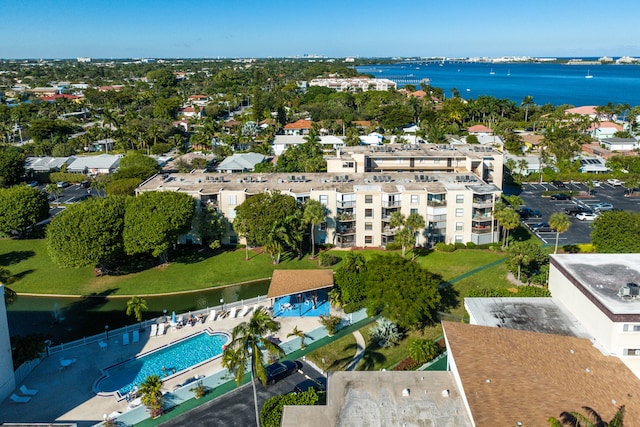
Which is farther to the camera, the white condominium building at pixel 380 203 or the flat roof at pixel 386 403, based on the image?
the white condominium building at pixel 380 203

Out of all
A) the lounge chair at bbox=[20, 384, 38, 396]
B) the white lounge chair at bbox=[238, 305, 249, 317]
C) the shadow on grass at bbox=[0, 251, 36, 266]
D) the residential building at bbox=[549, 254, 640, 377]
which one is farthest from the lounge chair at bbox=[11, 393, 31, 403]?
the residential building at bbox=[549, 254, 640, 377]

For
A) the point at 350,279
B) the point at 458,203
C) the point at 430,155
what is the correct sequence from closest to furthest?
the point at 350,279 → the point at 458,203 → the point at 430,155

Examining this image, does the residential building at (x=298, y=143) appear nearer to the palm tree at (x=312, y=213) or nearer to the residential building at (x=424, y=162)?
the residential building at (x=424, y=162)

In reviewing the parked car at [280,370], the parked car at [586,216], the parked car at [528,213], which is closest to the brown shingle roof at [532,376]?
the parked car at [280,370]

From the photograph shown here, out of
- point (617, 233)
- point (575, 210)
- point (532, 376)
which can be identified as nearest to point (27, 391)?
point (532, 376)

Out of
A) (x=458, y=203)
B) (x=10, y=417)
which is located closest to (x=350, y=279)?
(x=458, y=203)

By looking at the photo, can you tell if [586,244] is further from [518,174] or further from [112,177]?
[112,177]

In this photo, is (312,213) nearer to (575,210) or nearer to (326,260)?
(326,260)
